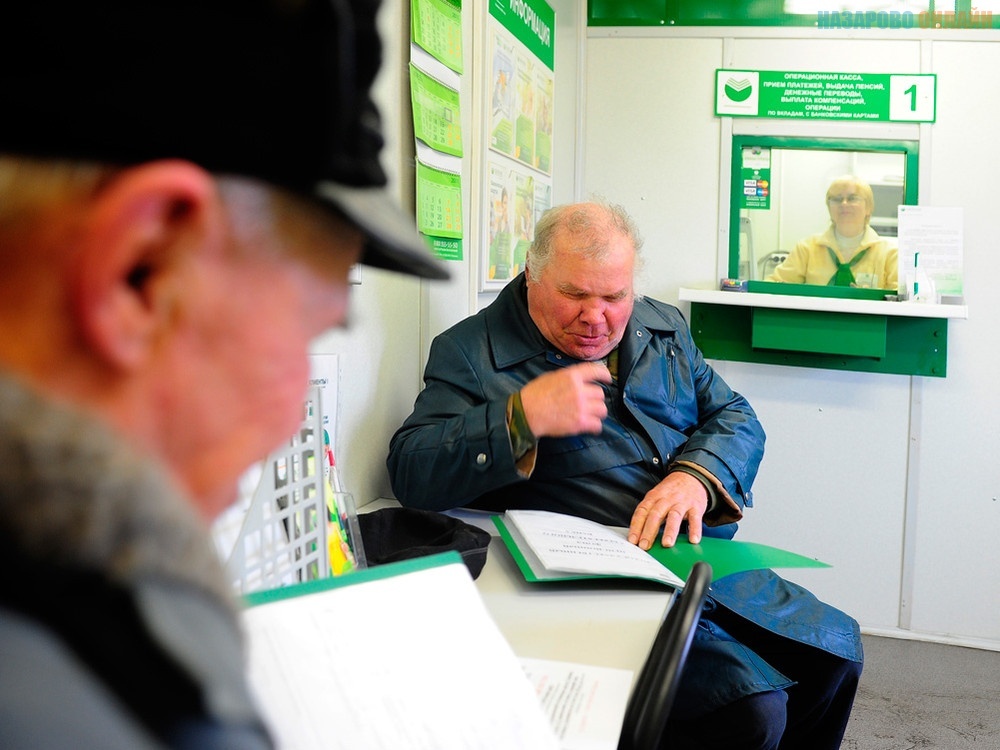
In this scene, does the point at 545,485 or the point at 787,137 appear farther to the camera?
the point at 787,137

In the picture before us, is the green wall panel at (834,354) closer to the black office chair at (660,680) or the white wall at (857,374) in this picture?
the white wall at (857,374)

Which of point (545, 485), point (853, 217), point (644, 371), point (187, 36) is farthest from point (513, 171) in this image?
point (187, 36)

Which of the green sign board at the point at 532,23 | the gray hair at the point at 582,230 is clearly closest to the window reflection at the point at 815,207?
the green sign board at the point at 532,23

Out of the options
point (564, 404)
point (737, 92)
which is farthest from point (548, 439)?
point (737, 92)

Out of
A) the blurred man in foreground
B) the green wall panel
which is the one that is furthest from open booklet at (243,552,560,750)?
the green wall panel

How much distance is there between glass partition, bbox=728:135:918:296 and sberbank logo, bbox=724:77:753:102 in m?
0.13

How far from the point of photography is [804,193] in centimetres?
313

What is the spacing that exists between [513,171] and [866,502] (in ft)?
5.65

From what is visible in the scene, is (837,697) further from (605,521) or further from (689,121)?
(689,121)

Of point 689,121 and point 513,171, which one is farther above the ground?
point 689,121

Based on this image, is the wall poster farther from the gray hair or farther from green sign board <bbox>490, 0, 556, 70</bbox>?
the gray hair

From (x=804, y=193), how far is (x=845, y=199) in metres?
0.14

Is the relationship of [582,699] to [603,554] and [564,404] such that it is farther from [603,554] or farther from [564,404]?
[564,404]

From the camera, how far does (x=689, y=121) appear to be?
320cm
